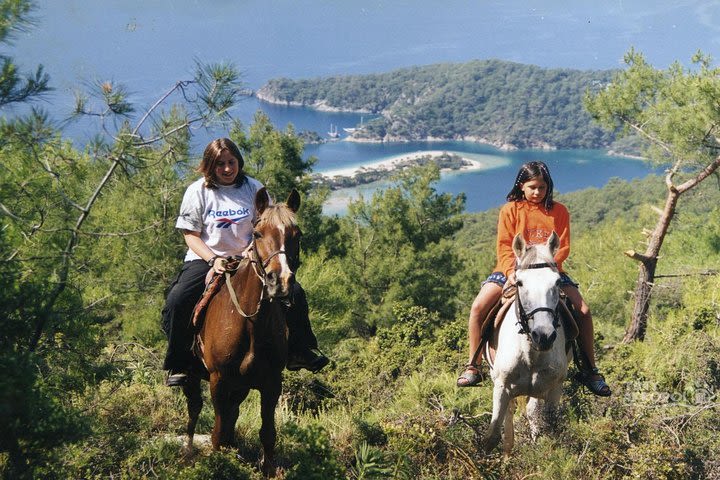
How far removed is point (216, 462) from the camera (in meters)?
3.86

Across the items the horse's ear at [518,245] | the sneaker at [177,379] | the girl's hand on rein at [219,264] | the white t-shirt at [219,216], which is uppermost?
the white t-shirt at [219,216]

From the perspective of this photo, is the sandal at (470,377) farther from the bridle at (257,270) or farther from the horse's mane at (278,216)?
the horse's mane at (278,216)

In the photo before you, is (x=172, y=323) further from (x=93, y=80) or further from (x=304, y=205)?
(x=304, y=205)

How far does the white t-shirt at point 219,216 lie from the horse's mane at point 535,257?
2110 mm

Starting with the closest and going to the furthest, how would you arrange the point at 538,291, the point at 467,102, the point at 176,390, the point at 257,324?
the point at 257,324 → the point at 538,291 → the point at 176,390 → the point at 467,102

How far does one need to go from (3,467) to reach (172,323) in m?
1.45

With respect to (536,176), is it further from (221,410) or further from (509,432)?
(221,410)

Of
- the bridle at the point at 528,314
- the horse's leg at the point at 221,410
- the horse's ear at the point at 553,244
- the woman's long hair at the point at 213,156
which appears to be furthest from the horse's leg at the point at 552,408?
the woman's long hair at the point at 213,156

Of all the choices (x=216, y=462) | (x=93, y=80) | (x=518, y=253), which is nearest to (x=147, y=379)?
(x=216, y=462)

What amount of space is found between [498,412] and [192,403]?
2.64m

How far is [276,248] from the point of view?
343 cm

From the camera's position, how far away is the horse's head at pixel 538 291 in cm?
386

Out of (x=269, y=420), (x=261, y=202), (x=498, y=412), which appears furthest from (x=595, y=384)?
(x=261, y=202)

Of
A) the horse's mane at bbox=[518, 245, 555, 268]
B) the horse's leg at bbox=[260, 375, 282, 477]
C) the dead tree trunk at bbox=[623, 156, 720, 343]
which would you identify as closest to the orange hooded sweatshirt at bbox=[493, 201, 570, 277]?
the horse's mane at bbox=[518, 245, 555, 268]
